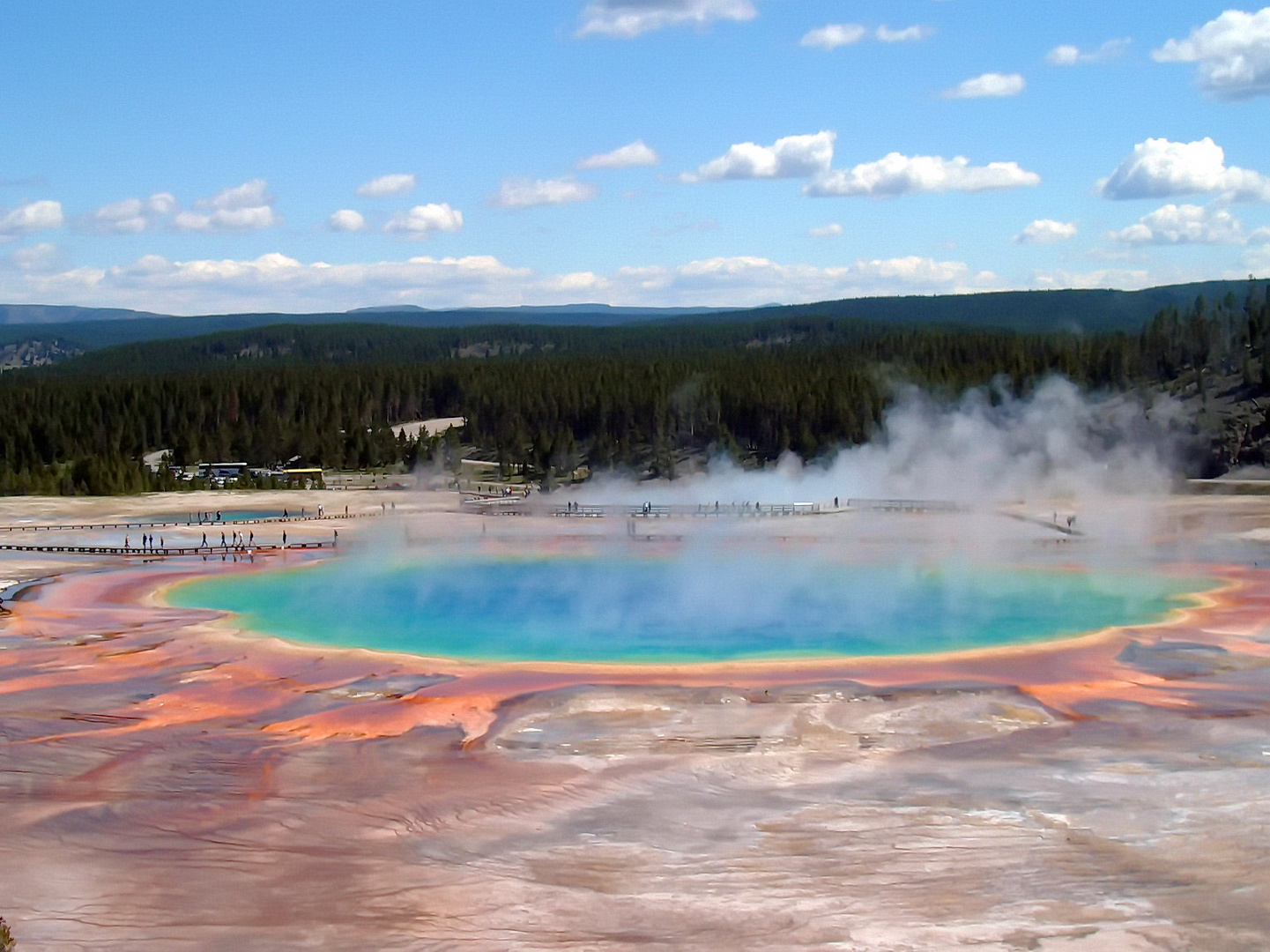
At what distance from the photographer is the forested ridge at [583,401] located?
60.6 m

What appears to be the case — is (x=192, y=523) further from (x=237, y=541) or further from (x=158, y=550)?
(x=158, y=550)

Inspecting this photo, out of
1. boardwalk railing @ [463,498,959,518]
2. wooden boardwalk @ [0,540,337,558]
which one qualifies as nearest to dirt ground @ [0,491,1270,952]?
wooden boardwalk @ [0,540,337,558]

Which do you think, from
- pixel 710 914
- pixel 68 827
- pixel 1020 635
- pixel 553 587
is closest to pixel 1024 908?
pixel 710 914

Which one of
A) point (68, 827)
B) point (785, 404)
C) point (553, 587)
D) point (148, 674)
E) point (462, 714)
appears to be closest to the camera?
point (68, 827)

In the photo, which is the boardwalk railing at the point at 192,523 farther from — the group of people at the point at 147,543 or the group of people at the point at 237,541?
the group of people at the point at 147,543

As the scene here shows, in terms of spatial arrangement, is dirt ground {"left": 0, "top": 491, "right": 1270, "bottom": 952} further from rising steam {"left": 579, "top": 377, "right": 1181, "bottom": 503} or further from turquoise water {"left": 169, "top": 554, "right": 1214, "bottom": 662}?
rising steam {"left": 579, "top": 377, "right": 1181, "bottom": 503}

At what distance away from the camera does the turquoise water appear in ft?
74.4

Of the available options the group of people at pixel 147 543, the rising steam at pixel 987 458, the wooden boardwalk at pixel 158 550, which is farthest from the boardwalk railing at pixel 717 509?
the group of people at pixel 147 543

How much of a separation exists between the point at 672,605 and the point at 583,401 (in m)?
43.8

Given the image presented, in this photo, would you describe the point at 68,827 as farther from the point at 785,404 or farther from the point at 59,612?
the point at 785,404

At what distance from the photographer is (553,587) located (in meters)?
29.6

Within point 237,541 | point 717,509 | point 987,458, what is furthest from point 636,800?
point 987,458

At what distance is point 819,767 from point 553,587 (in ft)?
49.4

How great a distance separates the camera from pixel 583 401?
70000 mm
